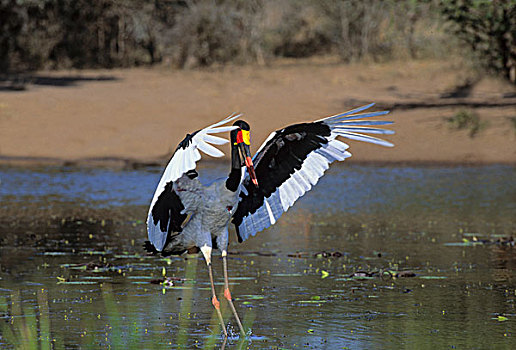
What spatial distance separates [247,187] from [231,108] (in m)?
13.1

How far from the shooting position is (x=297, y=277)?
775cm

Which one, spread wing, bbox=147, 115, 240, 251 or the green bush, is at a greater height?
the green bush

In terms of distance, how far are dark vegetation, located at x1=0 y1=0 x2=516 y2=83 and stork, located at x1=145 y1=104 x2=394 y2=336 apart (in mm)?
18616

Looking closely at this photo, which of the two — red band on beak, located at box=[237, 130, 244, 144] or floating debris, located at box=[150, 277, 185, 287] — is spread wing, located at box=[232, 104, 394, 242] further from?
floating debris, located at box=[150, 277, 185, 287]

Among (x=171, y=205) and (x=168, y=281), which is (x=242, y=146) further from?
(x=168, y=281)

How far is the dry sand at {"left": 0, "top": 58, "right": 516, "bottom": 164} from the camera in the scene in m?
17.1

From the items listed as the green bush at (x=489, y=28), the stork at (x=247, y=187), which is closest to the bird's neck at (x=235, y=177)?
the stork at (x=247, y=187)

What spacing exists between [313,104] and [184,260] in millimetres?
12107

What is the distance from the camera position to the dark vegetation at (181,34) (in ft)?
88.2

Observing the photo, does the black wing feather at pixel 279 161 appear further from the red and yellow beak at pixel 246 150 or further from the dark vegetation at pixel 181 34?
the dark vegetation at pixel 181 34

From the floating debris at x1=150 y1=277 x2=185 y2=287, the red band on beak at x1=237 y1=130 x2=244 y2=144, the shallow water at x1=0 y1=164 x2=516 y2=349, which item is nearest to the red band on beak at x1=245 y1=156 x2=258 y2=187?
the red band on beak at x1=237 y1=130 x2=244 y2=144

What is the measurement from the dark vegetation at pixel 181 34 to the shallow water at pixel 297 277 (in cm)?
1364

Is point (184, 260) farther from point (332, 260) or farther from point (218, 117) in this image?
point (218, 117)

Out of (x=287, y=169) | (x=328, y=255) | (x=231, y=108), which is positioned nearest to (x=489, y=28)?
(x=231, y=108)
